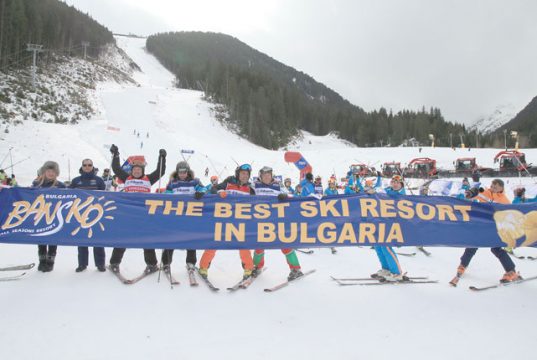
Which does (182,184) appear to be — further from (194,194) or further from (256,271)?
(256,271)

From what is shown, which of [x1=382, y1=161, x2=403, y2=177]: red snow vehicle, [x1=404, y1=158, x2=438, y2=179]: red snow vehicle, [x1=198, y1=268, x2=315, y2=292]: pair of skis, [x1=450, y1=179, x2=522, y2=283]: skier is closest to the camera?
[x1=198, y1=268, x2=315, y2=292]: pair of skis

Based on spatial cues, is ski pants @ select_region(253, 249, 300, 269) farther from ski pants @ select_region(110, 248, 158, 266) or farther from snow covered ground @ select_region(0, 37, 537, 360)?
ski pants @ select_region(110, 248, 158, 266)

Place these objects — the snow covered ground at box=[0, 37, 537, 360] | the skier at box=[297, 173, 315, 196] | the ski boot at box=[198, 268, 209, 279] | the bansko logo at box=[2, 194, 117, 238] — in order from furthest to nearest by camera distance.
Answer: the skier at box=[297, 173, 315, 196], the ski boot at box=[198, 268, 209, 279], the bansko logo at box=[2, 194, 117, 238], the snow covered ground at box=[0, 37, 537, 360]

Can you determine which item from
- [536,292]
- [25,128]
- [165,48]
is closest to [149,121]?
[25,128]

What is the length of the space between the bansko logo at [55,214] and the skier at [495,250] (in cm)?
573

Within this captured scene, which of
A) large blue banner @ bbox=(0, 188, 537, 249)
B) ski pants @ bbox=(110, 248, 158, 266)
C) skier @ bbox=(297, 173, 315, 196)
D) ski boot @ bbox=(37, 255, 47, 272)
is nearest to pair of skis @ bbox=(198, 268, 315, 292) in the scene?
large blue banner @ bbox=(0, 188, 537, 249)

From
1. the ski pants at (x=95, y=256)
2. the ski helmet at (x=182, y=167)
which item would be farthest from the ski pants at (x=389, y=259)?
the ski pants at (x=95, y=256)

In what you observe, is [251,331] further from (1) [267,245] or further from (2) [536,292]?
(2) [536,292]

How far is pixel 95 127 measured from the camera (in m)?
32.4

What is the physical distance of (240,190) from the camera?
511 cm

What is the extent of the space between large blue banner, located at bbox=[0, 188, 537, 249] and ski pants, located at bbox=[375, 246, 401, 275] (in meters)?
0.35

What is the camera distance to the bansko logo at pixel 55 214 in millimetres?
4496

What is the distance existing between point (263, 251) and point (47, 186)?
3.72m

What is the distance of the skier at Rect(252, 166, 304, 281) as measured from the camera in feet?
16.3
